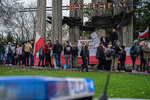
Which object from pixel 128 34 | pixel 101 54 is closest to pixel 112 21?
pixel 128 34

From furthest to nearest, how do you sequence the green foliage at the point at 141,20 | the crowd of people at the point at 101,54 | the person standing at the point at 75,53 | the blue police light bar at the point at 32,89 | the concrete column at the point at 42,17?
the green foliage at the point at 141,20
the concrete column at the point at 42,17
the person standing at the point at 75,53
the crowd of people at the point at 101,54
the blue police light bar at the point at 32,89

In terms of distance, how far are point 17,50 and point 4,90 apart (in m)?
20.0

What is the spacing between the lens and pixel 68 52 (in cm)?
1734

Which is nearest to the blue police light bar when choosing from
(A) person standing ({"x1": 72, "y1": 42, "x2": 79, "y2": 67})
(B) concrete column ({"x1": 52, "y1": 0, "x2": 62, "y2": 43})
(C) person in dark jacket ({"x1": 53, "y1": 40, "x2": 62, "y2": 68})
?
(C) person in dark jacket ({"x1": 53, "y1": 40, "x2": 62, "y2": 68})

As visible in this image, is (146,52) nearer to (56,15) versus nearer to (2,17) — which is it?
(56,15)

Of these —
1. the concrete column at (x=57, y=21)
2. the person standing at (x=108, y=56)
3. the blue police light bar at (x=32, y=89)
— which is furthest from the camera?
the concrete column at (x=57, y=21)

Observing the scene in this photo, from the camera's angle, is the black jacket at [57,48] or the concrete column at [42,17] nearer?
the black jacket at [57,48]

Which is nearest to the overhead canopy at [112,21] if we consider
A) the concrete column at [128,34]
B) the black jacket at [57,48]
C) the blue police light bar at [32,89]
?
the concrete column at [128,34]

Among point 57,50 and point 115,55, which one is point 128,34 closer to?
point 115,55

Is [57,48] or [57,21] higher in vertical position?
[57,21]

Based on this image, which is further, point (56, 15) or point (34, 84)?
point (56, 15)

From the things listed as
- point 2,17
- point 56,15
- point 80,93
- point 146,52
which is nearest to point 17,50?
point 56,15

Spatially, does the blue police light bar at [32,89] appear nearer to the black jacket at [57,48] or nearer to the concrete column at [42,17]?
the black jacket at [57,48]

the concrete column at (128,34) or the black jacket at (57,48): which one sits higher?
the concrete column at (128,34)
